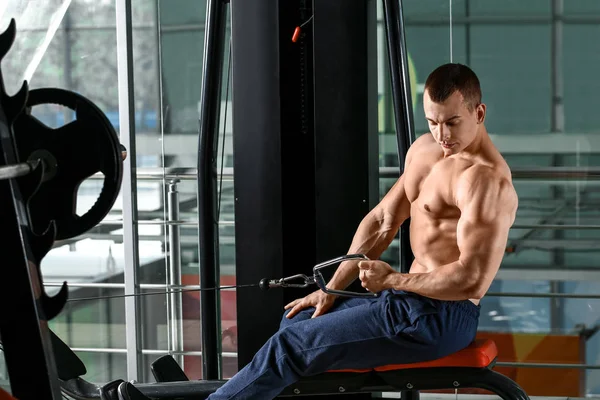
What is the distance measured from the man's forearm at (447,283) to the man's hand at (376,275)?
0.13ft

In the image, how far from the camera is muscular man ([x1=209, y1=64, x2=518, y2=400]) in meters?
1.78

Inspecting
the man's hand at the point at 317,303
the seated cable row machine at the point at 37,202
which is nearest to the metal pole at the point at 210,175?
the man's hand at the point at 317,303

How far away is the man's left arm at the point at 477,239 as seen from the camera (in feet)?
5.78

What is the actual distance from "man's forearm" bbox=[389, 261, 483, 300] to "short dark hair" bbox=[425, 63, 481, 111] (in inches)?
13.7

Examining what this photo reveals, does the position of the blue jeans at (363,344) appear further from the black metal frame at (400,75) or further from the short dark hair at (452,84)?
the short dark hair at (452,84)

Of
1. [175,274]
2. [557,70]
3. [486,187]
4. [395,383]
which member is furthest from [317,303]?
[175,274]

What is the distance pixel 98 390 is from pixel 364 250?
74 centimetres

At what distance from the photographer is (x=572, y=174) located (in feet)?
11.8

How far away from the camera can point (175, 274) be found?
13.6 ft

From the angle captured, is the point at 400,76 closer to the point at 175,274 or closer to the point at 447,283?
the point at 447,283

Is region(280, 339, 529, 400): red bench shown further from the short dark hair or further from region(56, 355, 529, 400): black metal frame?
the short dark hair

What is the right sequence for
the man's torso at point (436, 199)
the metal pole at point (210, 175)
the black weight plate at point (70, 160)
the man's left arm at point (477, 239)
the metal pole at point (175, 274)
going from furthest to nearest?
1. the metal pole at point (175, 274)
2. the metal pole at point (210, 175)
3. the man's torso at point (436, 199)
4. the man's left arm at point (477, 239)
5. the black weight plate at point (70, 160)

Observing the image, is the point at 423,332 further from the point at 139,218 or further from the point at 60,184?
the point at 139,218

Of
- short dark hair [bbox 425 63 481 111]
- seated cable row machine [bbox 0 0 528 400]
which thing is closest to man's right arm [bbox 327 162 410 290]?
short dark hair [bbox 425 63 481 111]
